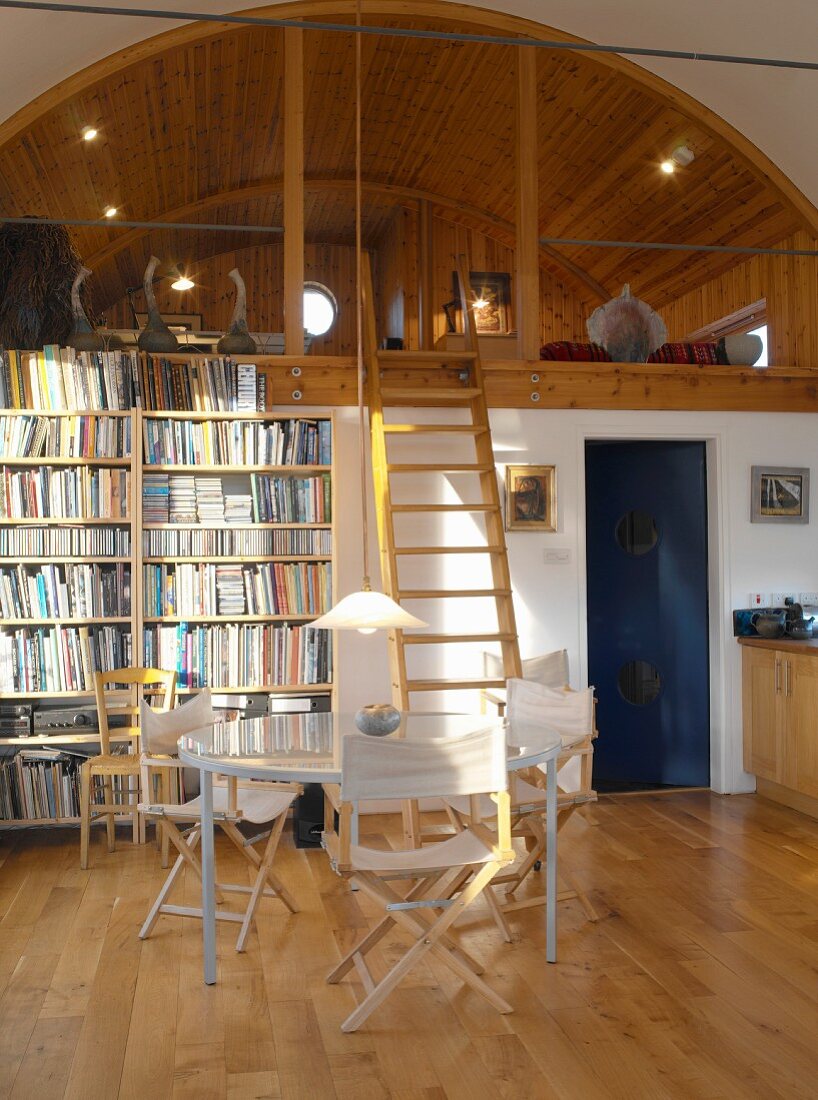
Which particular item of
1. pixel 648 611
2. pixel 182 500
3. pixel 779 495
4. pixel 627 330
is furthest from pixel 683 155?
pixel 182 500

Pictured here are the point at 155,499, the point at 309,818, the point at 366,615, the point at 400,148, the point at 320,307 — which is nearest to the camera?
the point at 366,615

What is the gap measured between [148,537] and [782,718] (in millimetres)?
3892

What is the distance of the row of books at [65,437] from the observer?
5.98 meters

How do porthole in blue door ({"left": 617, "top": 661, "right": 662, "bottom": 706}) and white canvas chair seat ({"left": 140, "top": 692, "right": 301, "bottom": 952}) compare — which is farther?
porthole in blue door ({"left": 617, "top": 661, "right": 662, "bottom": 706})

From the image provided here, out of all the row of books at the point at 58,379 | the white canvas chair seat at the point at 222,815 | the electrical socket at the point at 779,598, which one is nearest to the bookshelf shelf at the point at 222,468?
the row of books at the point at 58,379

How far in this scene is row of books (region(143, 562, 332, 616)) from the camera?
20.1 ft

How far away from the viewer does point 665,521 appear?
23.7 ft

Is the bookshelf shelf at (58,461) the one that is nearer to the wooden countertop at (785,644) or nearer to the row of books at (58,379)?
the row of books at (58,379)

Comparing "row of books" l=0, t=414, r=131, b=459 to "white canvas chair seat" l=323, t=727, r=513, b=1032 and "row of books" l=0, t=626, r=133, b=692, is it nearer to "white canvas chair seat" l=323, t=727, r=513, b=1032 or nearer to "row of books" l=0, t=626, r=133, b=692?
"row of books" l=0, t=626, r=133, b=692

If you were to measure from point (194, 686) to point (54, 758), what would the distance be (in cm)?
86

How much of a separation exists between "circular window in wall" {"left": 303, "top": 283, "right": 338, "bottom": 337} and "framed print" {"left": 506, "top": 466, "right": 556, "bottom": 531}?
5.77m

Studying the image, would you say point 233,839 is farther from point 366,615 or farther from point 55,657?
point 55,657

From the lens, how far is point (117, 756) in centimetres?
585

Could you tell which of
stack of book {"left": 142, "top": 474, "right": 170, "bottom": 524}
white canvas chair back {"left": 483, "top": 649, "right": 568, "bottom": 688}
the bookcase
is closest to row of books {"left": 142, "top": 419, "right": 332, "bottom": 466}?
the bookcase
